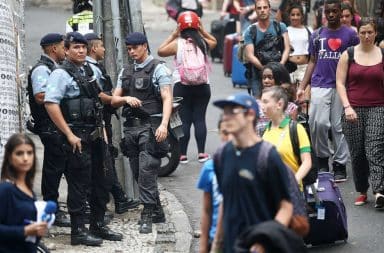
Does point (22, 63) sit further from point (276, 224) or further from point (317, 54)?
point (276, 224)

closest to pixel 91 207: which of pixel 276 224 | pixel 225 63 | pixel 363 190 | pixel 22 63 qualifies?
pixel 22 63

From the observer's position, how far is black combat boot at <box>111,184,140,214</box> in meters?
11.5

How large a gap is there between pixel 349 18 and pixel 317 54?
1009mm

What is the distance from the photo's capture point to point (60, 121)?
9820 millimetres

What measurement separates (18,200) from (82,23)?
653 centimetres

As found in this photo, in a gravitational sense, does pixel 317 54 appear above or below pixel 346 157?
above

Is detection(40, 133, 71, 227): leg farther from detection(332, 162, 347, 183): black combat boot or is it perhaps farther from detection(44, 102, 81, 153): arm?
detection(332, 162, 347, 183): black combat boot

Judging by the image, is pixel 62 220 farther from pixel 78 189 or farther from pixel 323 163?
pixel 323 163

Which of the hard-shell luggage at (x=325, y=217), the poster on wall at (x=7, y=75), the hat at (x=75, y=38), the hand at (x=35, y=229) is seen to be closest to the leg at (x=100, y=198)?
the poster on wall at (x=7, y=75)

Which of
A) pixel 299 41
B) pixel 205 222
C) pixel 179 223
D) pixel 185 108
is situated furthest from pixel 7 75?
pixel 299 41

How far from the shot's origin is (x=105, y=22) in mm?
11922

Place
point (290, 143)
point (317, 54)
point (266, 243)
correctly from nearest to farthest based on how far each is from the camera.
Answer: point (266, 243)
point (290, 143)
point (317, 54)

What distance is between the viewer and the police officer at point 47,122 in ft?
34.0

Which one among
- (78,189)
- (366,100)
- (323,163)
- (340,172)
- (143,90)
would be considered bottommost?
(340,172)
